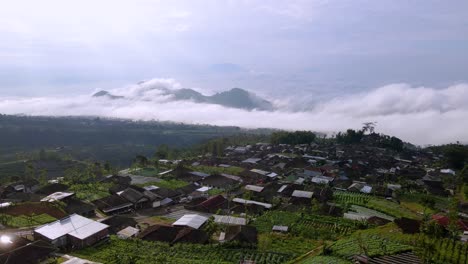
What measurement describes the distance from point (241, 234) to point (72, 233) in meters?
12.9

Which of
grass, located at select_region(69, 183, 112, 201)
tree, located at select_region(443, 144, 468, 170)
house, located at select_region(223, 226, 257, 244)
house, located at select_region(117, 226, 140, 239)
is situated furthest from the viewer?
tree, located at select_region(443, 144, 468, 170)

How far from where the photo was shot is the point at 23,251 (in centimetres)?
2320

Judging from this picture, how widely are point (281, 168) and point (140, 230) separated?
37.8 m

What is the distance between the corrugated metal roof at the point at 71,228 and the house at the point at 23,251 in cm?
191

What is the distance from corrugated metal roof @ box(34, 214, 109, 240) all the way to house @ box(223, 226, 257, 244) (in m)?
9.95

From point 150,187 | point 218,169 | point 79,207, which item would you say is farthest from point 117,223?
point 218,169

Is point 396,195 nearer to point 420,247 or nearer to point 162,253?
point 420,247

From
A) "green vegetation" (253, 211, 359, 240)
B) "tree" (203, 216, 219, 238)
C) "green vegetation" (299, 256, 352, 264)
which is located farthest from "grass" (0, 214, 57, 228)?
"green vegetation" (299, 256, 352, 264)

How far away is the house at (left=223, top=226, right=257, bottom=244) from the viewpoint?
2817 cm

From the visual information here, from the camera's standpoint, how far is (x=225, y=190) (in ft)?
160

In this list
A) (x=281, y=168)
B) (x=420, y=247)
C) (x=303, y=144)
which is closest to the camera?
(x=420, y=247)

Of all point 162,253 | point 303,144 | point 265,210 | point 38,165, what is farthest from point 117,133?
point 162,253

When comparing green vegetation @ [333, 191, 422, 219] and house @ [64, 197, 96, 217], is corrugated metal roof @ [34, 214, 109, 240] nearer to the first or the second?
house @ [64, 197, 96, 217]

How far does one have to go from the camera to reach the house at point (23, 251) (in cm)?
2250
